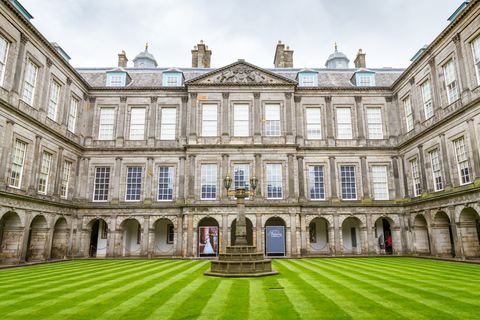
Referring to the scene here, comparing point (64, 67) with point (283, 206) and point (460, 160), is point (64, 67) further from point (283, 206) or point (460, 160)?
point (460, 160)

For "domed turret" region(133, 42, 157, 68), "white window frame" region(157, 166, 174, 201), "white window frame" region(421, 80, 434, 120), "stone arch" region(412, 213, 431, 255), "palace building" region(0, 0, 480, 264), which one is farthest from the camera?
"domed turret" region(133, 42, 157, 68)

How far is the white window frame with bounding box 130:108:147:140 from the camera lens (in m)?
27.6

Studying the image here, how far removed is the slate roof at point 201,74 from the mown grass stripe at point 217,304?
2245 cm

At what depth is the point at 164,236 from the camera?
28062 millimetres

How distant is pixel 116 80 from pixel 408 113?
78.8ft

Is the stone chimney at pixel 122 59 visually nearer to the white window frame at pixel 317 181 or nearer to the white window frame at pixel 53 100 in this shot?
the white window frame at pixel 53 100

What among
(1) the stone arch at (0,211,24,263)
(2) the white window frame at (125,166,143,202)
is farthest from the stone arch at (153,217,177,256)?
(1) the stone arch at (0,211,24,263)

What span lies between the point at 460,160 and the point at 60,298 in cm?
2097

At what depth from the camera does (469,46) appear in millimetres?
18625

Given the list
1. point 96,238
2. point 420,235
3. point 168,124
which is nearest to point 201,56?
point 168,124

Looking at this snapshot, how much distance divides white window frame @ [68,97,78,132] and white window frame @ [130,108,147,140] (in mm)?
4188

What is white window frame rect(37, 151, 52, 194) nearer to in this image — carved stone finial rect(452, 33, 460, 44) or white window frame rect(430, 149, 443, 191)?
A: white window frame rect(430, 149, 443, 191)

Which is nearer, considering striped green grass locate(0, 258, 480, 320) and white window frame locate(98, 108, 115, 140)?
striped green grass locate(0, 258, 480, 320)

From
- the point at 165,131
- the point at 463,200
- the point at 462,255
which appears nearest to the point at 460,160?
the point at 463,200
